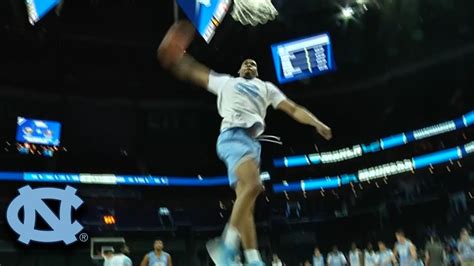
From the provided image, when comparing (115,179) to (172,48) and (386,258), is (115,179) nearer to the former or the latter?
(386,258)

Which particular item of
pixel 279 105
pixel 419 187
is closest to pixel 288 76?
pixel 419 187

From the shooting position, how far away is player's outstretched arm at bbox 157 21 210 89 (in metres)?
3.43

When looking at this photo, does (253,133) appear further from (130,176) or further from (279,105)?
(130,176)

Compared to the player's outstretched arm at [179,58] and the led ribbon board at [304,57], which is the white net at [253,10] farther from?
the led ribbon board at [304,57]

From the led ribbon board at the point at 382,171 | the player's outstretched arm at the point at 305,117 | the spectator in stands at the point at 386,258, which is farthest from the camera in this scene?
the led ribbon board at the point at 382,171

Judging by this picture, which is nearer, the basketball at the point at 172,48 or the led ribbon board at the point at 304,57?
the basketball at the point at 172,48

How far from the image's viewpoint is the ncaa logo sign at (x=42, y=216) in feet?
44.3

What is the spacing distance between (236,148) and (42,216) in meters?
11.2

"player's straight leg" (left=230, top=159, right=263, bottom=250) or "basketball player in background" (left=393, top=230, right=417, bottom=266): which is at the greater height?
"basketball player in background" (left=393, top=230, right=417, bottom=266)

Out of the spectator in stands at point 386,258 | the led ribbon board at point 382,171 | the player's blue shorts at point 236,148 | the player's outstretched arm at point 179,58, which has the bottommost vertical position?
the player's blue shorts at point 236,148

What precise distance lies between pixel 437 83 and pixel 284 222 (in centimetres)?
769

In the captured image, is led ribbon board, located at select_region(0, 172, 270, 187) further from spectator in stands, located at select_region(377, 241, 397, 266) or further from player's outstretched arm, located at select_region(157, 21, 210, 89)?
player's outstretched arm, located at select_region(157, 21, 210, 89)

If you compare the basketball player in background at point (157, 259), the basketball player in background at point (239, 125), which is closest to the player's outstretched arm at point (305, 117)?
the basketball player in background at point (239, 125)

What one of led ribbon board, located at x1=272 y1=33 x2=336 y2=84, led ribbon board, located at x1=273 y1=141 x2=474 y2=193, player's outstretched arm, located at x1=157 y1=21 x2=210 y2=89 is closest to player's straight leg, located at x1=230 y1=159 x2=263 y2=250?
player's outstretched arm, located at x1=157 y1=21 x2=210 y2=89
